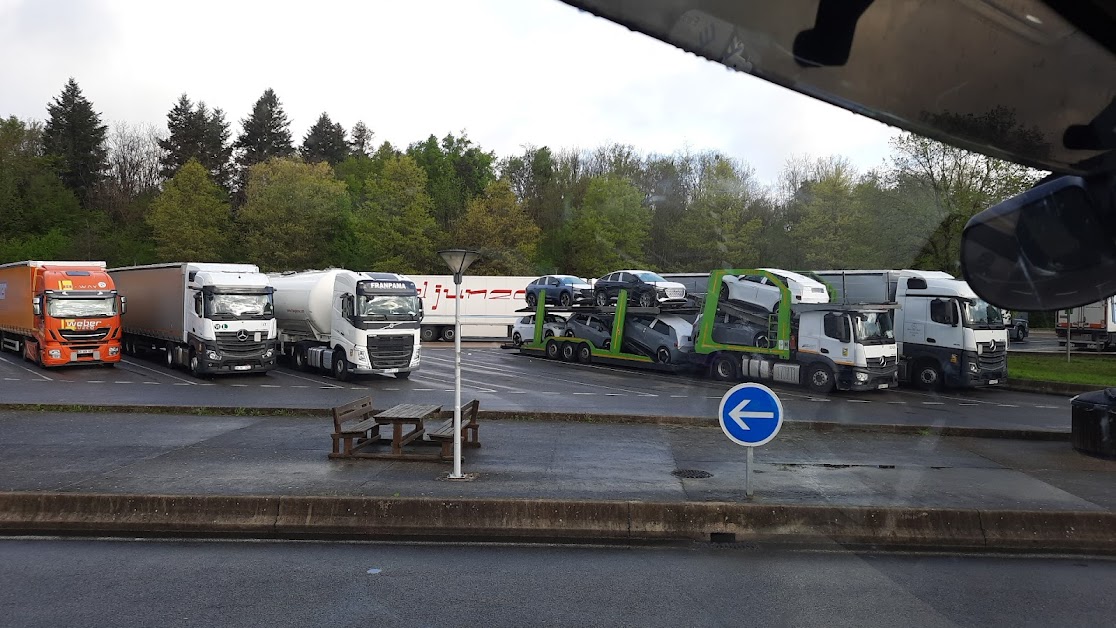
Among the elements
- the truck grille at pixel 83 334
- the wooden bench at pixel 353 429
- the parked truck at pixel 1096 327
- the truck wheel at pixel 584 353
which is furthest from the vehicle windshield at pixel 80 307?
the parked truck at pixel 1096 327

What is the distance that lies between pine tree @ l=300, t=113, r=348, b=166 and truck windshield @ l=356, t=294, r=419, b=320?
67.2m

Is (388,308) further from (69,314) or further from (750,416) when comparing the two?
(750,416)

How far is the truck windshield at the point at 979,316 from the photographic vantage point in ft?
69.3

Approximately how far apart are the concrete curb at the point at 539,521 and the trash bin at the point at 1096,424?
187 inches

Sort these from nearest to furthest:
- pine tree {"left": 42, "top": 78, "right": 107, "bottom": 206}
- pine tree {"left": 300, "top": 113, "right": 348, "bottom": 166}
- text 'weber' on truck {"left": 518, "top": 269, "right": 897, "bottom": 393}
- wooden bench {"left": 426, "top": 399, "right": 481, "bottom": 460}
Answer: wooden bench {"left": 426, "top": 399, "right": 481, "bottom": 460}, text 'weber' on truck {"left": 518, "top": 269, "right": 897, "bottom": 393}, pine tree {"left": 42, "top": 78, "right": 107, "bottom": 206}, pine tree {"left": 300, "top": 113, "right": 348, "bottom": 166}

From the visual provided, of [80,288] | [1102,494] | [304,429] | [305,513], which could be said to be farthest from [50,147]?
[1102,494]

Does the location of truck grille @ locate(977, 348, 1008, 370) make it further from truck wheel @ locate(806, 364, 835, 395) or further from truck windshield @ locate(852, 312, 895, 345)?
truck wheel @ locate(806, 364, 835, 395)

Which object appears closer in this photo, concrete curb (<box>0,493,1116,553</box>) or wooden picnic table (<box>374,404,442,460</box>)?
concrete curb (<box>0,493,1116,553</box>)

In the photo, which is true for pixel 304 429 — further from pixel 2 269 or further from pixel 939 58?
pixel 2 269

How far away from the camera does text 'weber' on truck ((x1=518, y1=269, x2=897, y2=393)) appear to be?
67.7 ft

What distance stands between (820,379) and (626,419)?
8823 millimetres

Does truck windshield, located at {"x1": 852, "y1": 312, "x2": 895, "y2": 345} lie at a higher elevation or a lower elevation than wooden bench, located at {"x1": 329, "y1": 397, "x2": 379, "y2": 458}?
higher

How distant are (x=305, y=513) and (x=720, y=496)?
4662 millimetres

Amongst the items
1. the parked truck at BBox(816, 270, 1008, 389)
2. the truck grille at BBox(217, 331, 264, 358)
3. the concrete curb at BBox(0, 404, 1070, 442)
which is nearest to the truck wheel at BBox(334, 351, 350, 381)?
the truck grille at BBox(217, 331, 264, 358)
